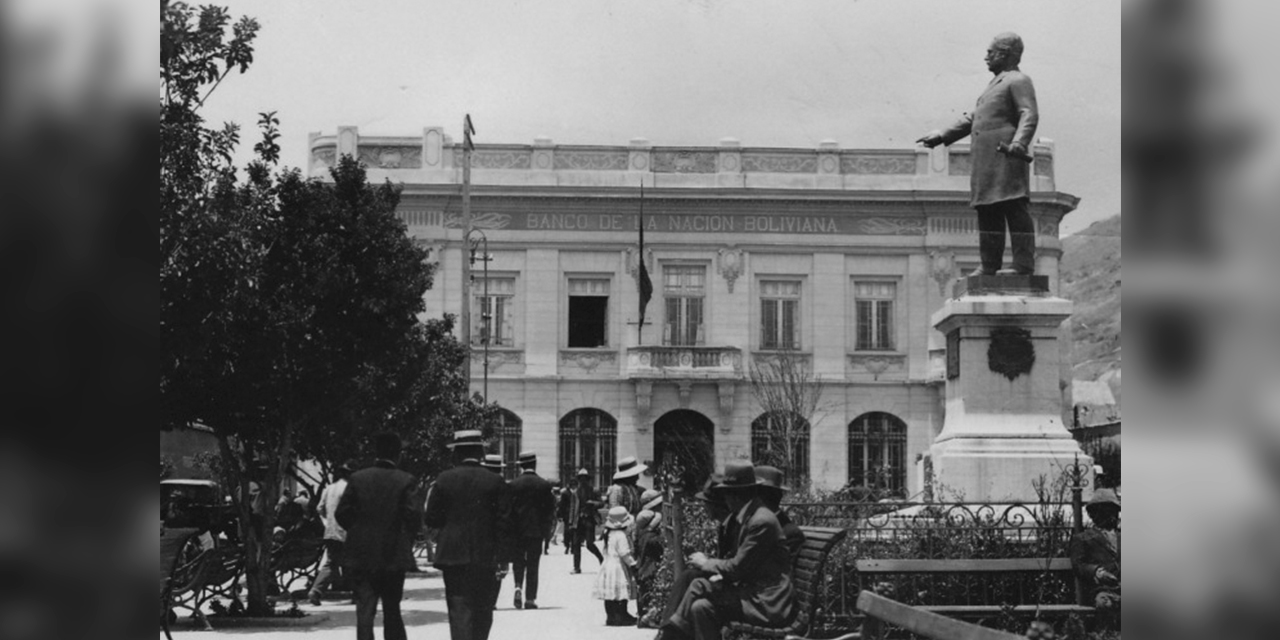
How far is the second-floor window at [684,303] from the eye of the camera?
45531mm

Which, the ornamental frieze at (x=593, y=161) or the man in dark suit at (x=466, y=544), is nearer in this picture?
the man in dark suit at (x=466, y=544)

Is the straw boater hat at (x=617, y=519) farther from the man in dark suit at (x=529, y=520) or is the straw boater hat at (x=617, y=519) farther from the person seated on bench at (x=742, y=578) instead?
the person seated on bench at (x=742, y=578)

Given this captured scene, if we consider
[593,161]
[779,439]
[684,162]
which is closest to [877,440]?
[779,439]

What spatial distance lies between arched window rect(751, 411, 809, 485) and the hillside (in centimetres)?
797

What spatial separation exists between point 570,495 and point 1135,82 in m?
29.5

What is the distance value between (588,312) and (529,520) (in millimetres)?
29342

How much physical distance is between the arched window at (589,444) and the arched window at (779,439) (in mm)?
4339

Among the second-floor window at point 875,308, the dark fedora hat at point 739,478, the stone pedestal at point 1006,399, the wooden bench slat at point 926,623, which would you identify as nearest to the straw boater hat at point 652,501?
the stone pedestal at point 1006,399

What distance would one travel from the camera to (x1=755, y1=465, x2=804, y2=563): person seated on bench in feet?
A: 31.1

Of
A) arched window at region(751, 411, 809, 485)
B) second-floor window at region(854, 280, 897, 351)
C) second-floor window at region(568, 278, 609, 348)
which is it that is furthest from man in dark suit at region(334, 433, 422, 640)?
second-floor window at region(854, 280, 897, 351)

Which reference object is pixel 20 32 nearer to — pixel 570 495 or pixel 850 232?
pixel 570 495

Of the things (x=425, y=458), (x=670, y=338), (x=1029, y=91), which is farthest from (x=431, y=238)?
(x=1029, y=91)

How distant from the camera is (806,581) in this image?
367 inches

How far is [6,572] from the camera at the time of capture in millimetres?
4738
